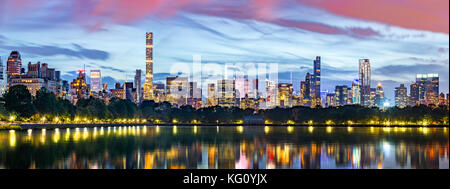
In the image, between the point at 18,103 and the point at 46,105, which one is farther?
the point at 46,105

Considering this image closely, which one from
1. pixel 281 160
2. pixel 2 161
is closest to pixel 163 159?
pixel 281 160

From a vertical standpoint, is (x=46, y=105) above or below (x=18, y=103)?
below

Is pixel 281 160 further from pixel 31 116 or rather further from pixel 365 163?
pixel 31 116

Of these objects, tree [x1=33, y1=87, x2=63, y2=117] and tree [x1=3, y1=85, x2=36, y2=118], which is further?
tree [x1=33, y1=87, x2=63, y2=117]

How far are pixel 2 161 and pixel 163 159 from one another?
1110 cm

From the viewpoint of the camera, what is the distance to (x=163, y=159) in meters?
40.0

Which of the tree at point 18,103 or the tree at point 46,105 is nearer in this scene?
the tree at point 18,103

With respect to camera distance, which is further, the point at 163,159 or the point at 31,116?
the point at 31,116
